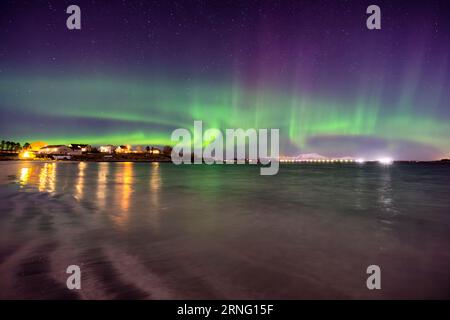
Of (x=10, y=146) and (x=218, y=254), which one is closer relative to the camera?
(x=218, y=254)

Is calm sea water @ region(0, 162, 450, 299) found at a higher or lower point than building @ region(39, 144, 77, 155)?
lower

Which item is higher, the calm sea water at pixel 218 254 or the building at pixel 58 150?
the building at pixel 58 150

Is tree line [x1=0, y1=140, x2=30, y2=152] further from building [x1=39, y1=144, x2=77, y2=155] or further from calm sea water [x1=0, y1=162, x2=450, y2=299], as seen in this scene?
calm sea water [x1=0, y1=162, x2=450, y2=299]

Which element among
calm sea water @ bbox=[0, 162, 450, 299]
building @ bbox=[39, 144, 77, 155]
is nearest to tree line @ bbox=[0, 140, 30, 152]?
building @ bbox=[39, 144, 77, 155]

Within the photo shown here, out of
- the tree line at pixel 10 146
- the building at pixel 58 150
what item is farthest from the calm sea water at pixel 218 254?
the tree line at pixel 10 146

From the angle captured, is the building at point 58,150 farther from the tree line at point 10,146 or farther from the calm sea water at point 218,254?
the calm sea water at point 218,254

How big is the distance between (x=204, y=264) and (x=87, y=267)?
101 inches

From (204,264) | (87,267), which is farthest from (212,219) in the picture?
(87,267)

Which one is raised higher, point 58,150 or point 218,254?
point 58,150

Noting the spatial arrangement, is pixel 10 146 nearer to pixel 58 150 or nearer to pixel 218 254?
pixel 58 150

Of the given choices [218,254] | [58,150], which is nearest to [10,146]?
[58,150]

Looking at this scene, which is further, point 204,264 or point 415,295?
point 204,264
